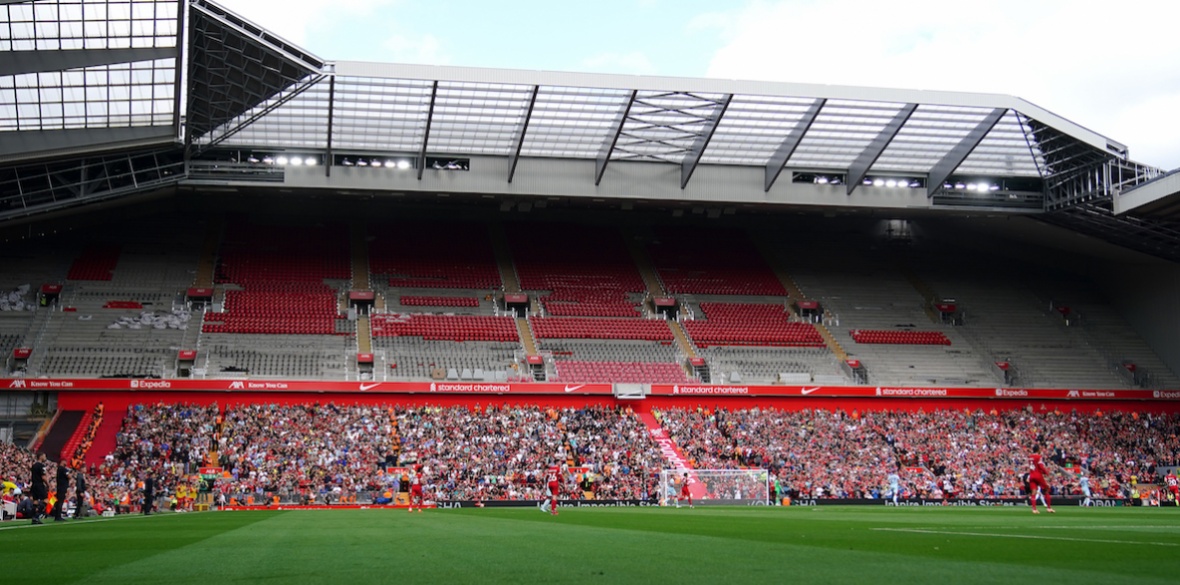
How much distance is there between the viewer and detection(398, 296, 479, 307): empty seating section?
53728 millimetres

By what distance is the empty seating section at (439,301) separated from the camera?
53.7 m

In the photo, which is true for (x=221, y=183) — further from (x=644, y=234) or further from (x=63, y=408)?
(x=644, y=234)

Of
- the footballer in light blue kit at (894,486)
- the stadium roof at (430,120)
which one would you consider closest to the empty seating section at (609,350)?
the stadium roof at (430,120)

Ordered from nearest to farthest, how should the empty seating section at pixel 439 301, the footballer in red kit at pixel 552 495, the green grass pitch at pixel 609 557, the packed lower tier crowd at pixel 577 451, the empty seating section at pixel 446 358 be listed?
the green grass pitch at pixel 609 557 < the footballer in red kit at pixel 552 495 < the packed lower tier crowd at pixel 577 451 < the empty seating section at pixel 446 358 < the empty seating section at pixel 439 301

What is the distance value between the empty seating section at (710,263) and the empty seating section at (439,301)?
36.9 ft

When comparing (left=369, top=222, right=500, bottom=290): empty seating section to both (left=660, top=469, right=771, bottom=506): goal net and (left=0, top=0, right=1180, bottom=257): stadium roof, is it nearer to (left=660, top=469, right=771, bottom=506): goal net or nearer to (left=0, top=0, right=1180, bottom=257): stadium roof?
(left=0, top=0, right=1180, bottom=257): stadium roof

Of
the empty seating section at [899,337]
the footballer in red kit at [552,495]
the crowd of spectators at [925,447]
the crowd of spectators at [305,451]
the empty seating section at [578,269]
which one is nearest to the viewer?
the footballer in red kit at [552,495]

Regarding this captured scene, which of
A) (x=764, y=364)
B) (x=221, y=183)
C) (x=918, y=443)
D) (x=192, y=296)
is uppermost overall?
(x=221, y=183)

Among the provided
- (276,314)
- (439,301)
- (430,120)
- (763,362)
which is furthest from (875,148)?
(276,314)

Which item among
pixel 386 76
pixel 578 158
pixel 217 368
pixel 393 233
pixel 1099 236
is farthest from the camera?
pixel 393 233

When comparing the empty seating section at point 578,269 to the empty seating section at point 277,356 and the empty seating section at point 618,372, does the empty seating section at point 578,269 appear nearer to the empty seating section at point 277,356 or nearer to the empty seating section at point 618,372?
the empty seating section at point 618,372

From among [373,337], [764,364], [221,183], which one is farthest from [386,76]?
[764,364]

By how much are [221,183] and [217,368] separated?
8205 mm

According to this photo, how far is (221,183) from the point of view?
4650cm
